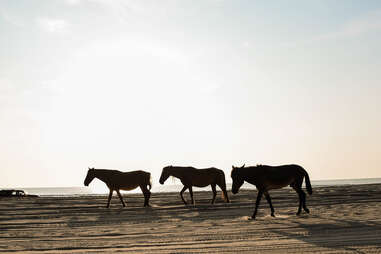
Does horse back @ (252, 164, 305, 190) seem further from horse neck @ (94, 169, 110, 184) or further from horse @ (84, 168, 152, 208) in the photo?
horse neck @ (94, 169, 110, 184)

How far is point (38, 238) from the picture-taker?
934 cm

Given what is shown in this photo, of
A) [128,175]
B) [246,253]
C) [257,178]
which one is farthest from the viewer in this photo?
[128,175]

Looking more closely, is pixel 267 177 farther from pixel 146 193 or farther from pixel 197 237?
pixel 146 193

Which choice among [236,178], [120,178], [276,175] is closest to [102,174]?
[120,178]

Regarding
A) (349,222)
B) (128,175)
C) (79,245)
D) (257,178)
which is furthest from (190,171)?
(79,245)

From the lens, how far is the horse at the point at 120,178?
67.5ft

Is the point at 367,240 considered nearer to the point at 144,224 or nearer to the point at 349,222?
the point at 349,222

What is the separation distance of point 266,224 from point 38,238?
6271 millimetres

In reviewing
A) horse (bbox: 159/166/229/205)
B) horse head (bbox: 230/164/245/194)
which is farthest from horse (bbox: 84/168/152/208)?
horse head (bbox: 230/164/245/194)

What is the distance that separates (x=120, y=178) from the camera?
68.0 feet

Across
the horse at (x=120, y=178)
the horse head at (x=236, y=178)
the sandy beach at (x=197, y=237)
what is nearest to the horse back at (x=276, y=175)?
the horse head at (x=236, y=178)

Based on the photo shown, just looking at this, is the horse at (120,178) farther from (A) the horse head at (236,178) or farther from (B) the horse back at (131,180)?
(A) the horse head at (236,178)

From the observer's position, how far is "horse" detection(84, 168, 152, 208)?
67.5 feet

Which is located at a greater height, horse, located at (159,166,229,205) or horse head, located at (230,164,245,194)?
horse head, located at (230,164,245,194)
